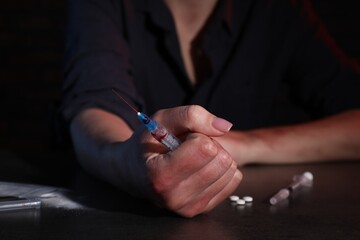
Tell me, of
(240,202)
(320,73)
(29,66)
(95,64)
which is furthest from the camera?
(29,66)

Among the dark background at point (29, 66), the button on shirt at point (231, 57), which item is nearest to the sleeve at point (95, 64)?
the button on shirt at point (231, 57)

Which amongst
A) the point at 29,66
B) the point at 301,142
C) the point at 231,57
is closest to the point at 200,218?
the point at 301,142

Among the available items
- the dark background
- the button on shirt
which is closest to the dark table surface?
the button on shirt

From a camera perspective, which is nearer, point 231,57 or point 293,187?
point 293,187

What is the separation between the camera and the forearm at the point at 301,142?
1.12m

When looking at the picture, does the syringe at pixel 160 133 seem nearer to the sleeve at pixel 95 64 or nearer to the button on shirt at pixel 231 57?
the sleeve at pixel 95 64

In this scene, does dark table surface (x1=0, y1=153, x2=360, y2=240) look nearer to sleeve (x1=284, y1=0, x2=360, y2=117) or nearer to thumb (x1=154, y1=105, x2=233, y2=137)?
thumb (x1=154, y1=105, x2=233, y2=137)

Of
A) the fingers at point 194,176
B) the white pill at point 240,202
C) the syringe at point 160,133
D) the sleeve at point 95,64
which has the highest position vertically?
the sleeve at point 95,64

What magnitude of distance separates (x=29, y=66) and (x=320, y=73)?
2.26m

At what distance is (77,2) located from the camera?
1308mm

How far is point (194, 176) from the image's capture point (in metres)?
0.66

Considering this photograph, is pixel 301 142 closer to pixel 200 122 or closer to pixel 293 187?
pixel 293 187

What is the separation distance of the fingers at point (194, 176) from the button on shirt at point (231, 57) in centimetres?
59

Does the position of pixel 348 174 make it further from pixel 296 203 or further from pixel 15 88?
pixel 15 88
